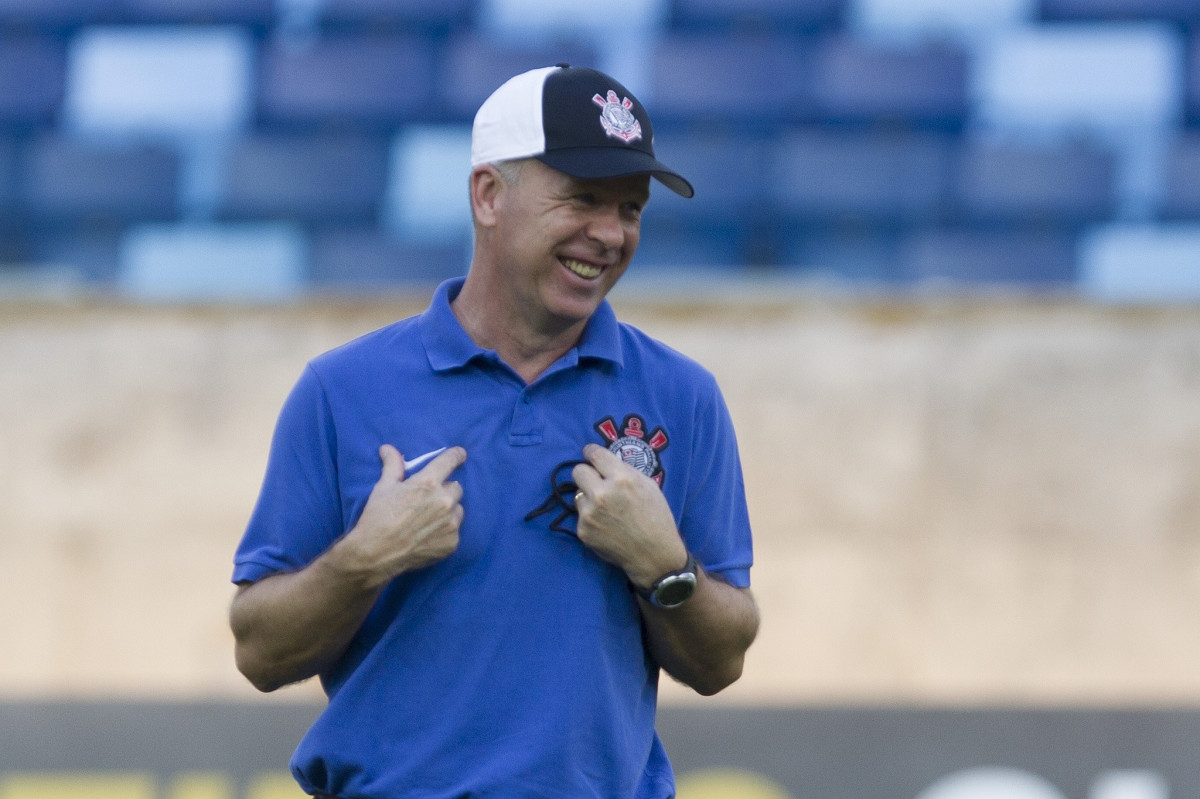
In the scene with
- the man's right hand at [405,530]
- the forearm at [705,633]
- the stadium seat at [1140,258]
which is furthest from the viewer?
the stadium seat at [1140,258]

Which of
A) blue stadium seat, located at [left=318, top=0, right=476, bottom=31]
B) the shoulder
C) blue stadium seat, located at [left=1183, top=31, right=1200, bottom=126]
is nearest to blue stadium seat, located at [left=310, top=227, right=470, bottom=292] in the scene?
blue stadium seat, located at [left=318, top=0, right=476, bottom=31]

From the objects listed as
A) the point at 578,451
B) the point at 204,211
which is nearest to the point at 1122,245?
the point at 204,211

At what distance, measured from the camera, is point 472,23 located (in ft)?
24.2

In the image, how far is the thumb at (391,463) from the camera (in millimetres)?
1925

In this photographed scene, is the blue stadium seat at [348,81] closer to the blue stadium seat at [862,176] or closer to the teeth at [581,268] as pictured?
the blue stadium seat at [862,176]

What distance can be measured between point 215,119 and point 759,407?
3191 millimetres

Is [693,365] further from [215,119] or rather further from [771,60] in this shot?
[215,119]

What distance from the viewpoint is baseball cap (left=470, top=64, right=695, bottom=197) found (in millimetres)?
1956

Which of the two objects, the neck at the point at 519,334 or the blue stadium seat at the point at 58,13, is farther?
the blue stadium seat at the point at 58,13

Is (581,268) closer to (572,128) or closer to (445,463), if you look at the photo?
(572,128)

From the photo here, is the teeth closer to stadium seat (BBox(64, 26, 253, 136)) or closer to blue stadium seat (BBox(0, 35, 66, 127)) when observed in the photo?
stadium seat (BBox(64, 26, 253, 136))

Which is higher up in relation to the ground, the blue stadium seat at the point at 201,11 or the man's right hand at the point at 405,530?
the blue stadium seat at the point at 201,11

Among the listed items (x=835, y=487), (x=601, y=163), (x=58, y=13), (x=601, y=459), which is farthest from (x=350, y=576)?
(x=58, y=13)

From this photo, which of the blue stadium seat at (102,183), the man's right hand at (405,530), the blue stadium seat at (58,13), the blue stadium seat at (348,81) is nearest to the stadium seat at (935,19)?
the blue stadium seat at (348,81)
